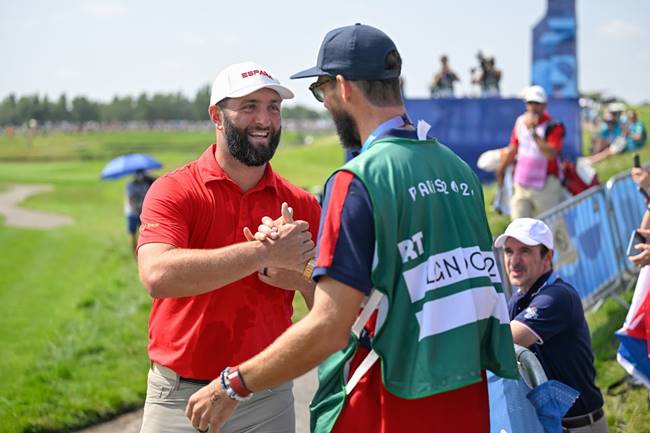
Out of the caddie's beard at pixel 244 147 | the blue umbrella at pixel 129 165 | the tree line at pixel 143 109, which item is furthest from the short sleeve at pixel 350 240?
the tree line at pixel 143 109

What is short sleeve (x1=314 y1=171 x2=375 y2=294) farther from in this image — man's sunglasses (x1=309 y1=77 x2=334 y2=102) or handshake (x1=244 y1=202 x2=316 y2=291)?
handshake (x1=244 y1=202 x2=316 y2=291)

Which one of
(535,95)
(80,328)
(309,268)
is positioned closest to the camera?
(309,268)

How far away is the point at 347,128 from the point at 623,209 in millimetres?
7646

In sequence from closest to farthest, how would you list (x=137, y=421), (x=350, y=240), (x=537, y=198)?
1. (x=350, y=240)
2. (x=137, y=421)
3. (x=537, y=198)

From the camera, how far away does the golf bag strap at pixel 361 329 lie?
2.47 meters

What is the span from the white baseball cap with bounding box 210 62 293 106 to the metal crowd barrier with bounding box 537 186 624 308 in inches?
182

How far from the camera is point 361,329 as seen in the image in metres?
2.53

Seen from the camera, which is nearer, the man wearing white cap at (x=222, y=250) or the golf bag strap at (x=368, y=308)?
the golf bag strap at (x=368, y=308)

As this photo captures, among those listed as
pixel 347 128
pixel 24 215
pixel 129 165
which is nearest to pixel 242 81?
pixel 347 128

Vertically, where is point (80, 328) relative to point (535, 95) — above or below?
below

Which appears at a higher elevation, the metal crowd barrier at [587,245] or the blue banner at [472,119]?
the blue banner at [472,119]

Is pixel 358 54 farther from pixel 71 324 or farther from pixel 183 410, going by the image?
pixel 71 324

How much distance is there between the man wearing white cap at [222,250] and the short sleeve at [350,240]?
0.81 m

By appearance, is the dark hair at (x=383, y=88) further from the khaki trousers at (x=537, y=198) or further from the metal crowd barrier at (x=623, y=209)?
the khaki trousers at (x=537, y=198)
